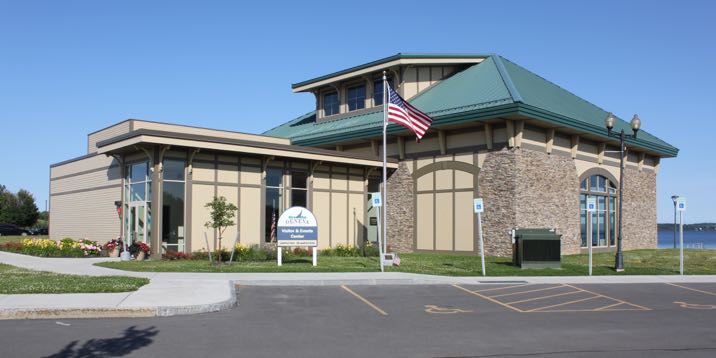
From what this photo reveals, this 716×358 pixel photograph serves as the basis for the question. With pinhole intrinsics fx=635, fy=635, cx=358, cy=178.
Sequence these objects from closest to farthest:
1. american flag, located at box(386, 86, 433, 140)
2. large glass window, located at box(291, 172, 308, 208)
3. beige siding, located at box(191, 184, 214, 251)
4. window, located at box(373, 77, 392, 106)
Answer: american flag, located at box(386, 86, 433, 140)
beige siding, located at box(191, 184, 214, 251)
large glass window, located at box(291, 172, 308, 208)
window, located at box(373, 77, 392, 106)

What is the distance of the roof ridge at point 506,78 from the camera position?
2881 cm

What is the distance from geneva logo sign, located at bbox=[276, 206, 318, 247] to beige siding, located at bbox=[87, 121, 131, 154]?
1048cm

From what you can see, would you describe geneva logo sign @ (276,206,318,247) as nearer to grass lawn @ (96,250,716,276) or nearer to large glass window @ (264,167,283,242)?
grass lawn @ (96,250,716,276)

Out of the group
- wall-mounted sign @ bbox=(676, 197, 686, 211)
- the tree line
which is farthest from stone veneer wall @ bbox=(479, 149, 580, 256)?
the tree line

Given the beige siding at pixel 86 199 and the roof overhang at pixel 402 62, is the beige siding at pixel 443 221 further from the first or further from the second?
the beige siding at pixel 86 199

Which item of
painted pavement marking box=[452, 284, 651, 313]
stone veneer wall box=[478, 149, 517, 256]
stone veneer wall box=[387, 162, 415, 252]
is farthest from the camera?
stone veneer wall box=[387, 162, 415, 252]

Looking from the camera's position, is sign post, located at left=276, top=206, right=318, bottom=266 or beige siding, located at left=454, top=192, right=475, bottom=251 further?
beige siding, located at left=454, top=192, right=475, bottom=251

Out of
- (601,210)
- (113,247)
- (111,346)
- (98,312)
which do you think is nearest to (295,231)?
(113,247)

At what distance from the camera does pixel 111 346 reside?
8883mm

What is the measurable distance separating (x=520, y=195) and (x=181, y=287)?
18.0m

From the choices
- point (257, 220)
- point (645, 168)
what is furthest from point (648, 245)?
point (257, 220)

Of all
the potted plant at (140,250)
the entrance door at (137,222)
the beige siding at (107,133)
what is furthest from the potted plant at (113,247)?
the beige siding at (107,133)

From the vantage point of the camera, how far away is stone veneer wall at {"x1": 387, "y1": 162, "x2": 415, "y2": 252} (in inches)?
1307

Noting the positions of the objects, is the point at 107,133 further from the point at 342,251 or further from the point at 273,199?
the point at 342,251
